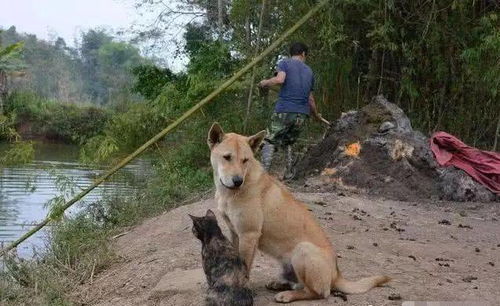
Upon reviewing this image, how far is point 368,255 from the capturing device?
273 inches

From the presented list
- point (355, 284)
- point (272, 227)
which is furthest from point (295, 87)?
point (355, 284)

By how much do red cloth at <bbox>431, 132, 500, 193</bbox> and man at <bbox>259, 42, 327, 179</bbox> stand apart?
98.8 inches

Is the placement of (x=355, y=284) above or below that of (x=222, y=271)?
below

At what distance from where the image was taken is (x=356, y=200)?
9938mm

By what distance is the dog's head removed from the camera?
5.15 m

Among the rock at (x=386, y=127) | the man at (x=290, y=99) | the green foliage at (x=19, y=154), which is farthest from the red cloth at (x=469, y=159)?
the green foliage at (x=19, y=154)

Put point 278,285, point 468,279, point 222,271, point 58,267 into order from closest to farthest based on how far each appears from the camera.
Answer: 1. point 222,271
2. point 278,285
3. point 468,279
4. point 58,267

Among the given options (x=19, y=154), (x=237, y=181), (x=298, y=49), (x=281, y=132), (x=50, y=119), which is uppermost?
(x=298, y=49)

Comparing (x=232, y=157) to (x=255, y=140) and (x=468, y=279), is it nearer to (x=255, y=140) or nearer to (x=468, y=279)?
(x=255, y=140)

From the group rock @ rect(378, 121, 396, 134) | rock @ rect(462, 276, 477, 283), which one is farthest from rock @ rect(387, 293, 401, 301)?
rock @ rect(378, 121, 396, 134)

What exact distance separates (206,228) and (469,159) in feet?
24.4

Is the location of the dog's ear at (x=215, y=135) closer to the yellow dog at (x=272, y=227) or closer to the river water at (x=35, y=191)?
the yellow dog at (x=272, y=227)

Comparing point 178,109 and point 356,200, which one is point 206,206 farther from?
point 178,109

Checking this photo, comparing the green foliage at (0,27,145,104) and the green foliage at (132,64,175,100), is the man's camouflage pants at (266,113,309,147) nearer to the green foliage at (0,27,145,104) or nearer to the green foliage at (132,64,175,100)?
the green foliage at (132,64,175,100)
